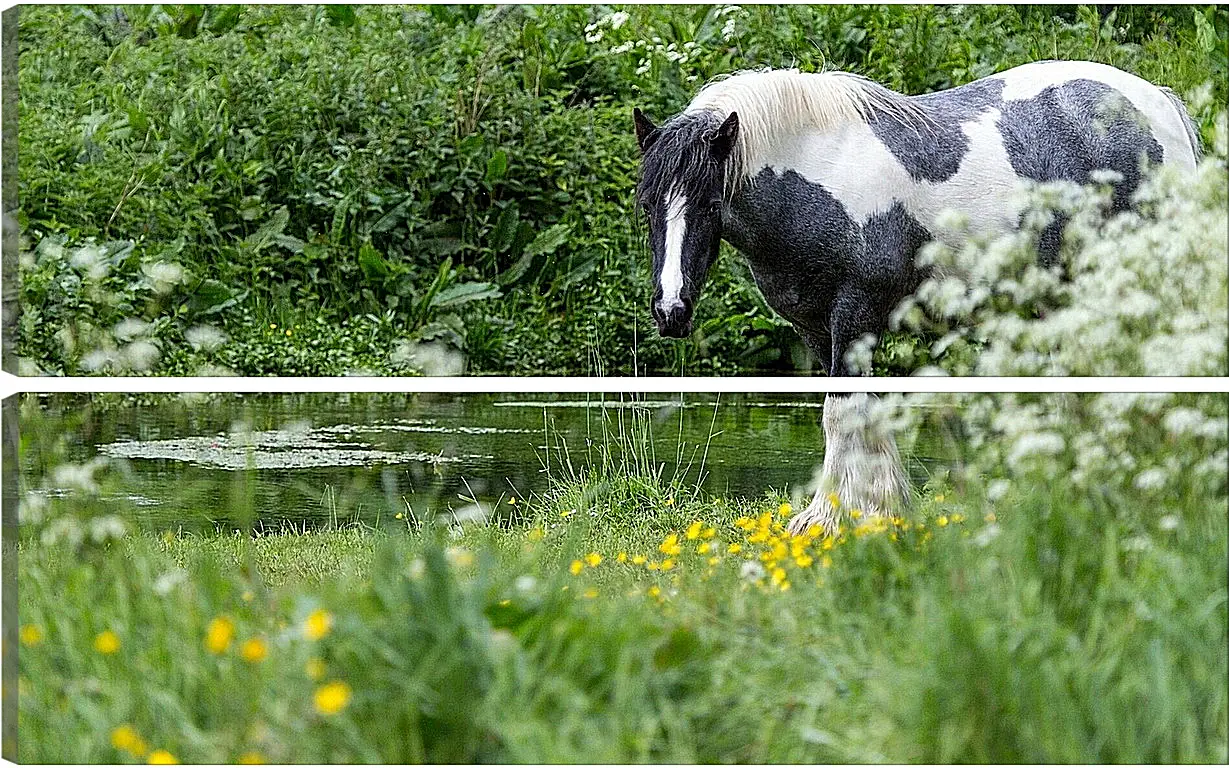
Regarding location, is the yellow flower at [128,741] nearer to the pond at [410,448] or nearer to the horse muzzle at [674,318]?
the pond at [410,448]

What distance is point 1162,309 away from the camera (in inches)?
65.4

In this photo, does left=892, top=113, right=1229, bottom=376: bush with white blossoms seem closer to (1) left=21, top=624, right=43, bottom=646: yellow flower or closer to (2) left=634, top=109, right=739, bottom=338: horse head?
(2) left=634, top=109, right=739, bottom=338: horse head

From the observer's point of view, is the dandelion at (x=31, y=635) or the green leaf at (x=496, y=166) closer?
the dandelion at (x=31, y=635)

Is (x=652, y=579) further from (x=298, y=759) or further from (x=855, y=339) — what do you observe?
(x=298, y=759)

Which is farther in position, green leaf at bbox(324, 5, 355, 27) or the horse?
green leaf at bbox(324, 5, 355, 27)

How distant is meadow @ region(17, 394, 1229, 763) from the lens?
1.34 meters

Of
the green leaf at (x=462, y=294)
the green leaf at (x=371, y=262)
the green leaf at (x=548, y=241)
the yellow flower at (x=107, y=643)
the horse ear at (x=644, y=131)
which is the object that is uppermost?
the horse ear at (x=644, y=131)

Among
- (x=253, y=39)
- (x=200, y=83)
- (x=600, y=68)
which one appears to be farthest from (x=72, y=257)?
(x=600, y=68)

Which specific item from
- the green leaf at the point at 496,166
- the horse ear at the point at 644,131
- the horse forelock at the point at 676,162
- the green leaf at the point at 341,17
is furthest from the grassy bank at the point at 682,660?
the green leaf at the point at 341,17

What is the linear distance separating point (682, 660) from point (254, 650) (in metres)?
0.42

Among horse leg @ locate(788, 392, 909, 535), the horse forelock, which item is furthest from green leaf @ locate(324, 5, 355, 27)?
horse leg @ locate(788, 392, 909, 535)

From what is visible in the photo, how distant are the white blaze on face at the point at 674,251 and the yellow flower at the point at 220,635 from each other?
35.3 inches

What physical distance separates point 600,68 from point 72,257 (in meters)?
1.82

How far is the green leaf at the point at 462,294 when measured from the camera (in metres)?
4.32
